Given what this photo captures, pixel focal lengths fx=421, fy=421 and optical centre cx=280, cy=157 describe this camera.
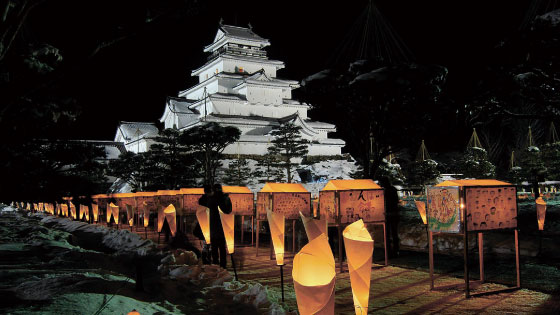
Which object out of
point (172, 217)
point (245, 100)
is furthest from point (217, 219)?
point (245, 100)

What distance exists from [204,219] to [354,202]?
3.00m

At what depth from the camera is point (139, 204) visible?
1916 centimetres

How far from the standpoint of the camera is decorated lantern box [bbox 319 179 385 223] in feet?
25.8

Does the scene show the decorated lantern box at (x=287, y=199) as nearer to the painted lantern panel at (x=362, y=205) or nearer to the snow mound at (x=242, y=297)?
the painted lantern panel at (x=362, y=205)

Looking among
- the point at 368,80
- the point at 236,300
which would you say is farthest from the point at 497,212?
the point at 368,80

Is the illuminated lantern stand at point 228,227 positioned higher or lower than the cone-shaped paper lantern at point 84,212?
higher

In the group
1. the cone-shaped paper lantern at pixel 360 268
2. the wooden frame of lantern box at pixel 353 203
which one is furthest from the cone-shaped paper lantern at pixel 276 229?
the cone-shaped paper lantern at pixel 360 268

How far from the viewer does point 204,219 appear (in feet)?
27.8

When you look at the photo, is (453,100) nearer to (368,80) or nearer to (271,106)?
(368,80)

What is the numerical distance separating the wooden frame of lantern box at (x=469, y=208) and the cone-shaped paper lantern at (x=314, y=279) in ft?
11.1

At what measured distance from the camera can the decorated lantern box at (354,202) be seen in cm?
786

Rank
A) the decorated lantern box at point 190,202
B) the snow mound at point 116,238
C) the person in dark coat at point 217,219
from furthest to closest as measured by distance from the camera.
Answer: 1. the decorated lantern box at point 190,202
2. the snow mound at point 116,238
3. the person in dark coat at point 217,219

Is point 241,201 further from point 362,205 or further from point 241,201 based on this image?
point 362,205

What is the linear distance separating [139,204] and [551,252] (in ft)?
52.8
